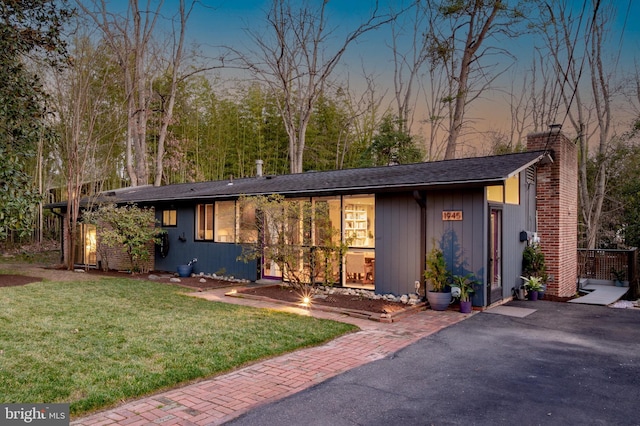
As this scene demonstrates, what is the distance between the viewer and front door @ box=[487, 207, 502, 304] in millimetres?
7590

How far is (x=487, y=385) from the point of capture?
384 centimetres

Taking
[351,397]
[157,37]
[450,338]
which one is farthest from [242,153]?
[351,397]

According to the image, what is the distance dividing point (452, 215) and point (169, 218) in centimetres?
846

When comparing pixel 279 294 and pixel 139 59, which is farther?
pixel 139 59

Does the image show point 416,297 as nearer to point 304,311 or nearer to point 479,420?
point 304,311

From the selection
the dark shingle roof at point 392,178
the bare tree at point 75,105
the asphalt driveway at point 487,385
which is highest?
the bare tree at point 75,105

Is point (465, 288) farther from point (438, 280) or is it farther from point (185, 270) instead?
point (185, 270)

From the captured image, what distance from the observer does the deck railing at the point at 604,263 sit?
34.4ft

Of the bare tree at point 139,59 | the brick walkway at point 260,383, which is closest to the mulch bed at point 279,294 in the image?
the brick walkway at point 260,383

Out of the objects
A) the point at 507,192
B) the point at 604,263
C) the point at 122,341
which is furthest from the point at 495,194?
the point at 122,341

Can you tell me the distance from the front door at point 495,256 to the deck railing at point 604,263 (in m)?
4.80

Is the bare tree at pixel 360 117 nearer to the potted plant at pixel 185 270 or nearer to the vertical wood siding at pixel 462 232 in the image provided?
the potted plant at pixel 185 270

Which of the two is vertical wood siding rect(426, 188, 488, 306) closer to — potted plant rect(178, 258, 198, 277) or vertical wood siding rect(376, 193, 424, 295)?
vertical wood siding rect(376, 193, 424, 295)

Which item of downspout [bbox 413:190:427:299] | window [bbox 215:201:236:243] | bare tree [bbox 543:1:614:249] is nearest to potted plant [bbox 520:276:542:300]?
downspout [bbox 413:190:427:299]
